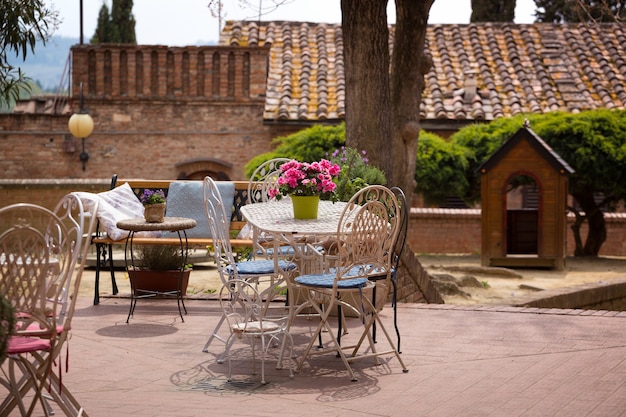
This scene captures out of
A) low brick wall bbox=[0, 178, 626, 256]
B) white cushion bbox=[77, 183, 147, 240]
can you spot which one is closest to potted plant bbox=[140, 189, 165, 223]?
white cushion bbox=[77, 183, 147, 240]

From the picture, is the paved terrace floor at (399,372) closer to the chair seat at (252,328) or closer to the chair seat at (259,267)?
the chair seat at (252,328)

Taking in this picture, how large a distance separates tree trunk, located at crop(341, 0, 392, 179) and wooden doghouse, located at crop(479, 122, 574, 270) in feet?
20.2

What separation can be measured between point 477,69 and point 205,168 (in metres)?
7.01

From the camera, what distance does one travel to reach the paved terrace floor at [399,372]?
17.8 ft

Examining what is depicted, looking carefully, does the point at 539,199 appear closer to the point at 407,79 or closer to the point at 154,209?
the point at 407,79

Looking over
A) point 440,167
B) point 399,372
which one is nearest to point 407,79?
point 440,167

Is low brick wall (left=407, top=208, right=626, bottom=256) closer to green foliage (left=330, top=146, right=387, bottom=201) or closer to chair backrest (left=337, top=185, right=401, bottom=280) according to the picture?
green foliage (left=330, top=146, right=387, bottom=201)

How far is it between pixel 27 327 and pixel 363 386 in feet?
7.56

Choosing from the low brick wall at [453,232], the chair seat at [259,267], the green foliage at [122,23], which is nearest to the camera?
the chair seat at [259,267]

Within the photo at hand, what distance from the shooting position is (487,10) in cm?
2822

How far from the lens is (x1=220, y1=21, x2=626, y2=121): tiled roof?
21062 millimetres

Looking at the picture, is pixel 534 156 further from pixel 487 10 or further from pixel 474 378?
pixel 487 10

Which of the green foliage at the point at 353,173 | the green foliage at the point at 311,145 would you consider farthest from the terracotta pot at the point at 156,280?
the green foliage at the point at 311,145

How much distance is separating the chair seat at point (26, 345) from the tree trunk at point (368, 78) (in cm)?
633
